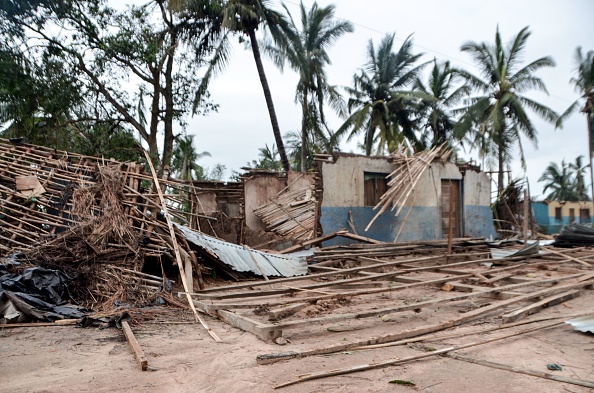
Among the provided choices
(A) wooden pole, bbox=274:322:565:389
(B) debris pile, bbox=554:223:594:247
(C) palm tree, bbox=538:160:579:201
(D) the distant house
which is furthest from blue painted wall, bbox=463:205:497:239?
(C) palm tree, bbox=538:160:579:201

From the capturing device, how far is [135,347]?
156 inches

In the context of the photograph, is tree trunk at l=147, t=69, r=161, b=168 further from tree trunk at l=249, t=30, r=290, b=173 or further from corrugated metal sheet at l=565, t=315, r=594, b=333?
corrugated metal sheet at l=565, t=315, r=594, b=333

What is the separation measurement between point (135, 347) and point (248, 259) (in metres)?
4.80

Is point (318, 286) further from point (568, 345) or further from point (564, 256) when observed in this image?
point (564, 256)

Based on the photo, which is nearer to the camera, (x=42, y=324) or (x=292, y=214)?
(x=42, y=324)

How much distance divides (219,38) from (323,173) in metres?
8.10

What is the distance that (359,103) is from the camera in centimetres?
2569

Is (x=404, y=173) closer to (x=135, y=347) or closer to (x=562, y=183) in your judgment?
(x=135, y=347)

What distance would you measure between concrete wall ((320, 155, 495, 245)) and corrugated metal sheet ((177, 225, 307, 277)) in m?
2.96

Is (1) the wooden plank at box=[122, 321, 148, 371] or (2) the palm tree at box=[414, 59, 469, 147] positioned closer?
(1) the wooden plank at box=[122, 321, 148, 371]

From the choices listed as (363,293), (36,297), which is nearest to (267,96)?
(363,293)

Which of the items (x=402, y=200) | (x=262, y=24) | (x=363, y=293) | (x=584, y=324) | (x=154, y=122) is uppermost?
(x=262, y=24)

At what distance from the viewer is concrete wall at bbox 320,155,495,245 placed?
40.5 feet

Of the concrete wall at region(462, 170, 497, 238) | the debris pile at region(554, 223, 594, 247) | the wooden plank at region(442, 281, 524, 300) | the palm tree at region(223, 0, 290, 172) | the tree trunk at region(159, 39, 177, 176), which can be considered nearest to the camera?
the wooden plank at region(442, 281, 524, 300)
